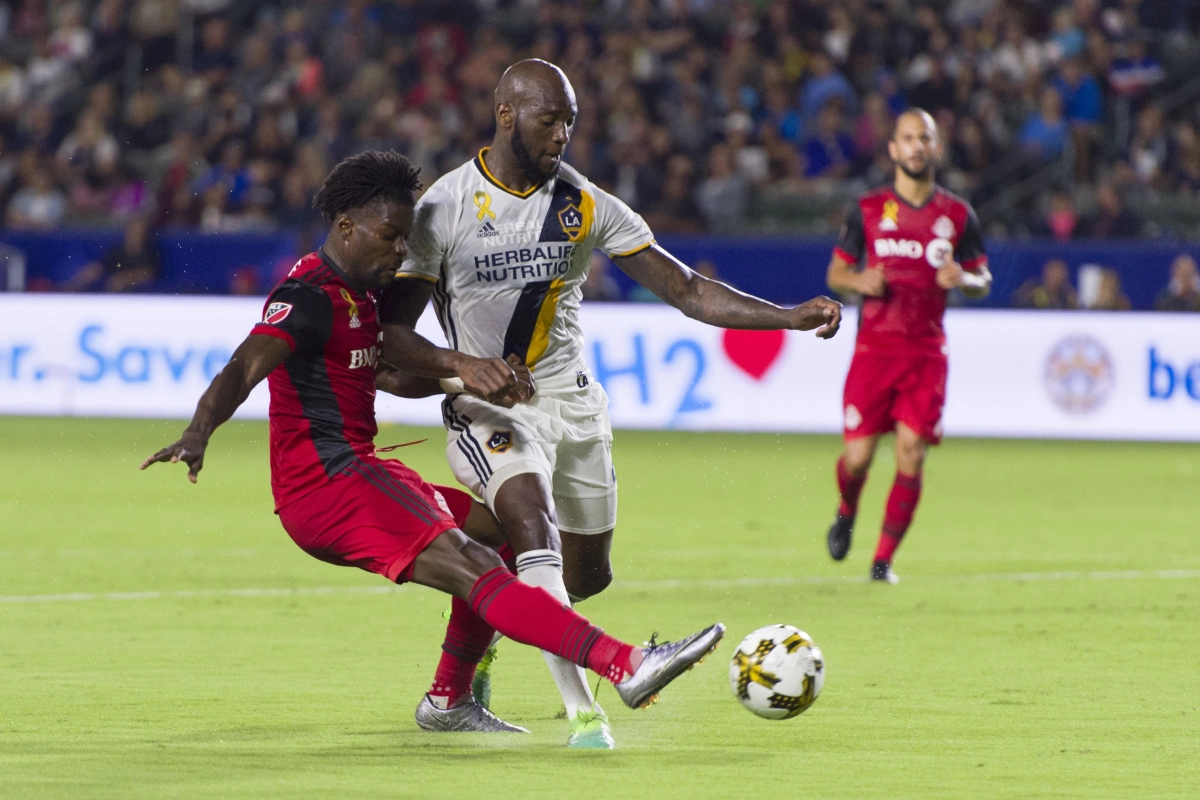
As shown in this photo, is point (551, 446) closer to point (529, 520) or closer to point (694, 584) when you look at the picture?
point (529, 520)

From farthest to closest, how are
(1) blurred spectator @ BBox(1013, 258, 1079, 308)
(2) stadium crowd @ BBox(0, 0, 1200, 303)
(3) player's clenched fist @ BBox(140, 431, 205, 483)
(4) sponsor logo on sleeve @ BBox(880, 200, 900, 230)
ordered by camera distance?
1. (2) stadium crowd @ BBox(0, 0, 1200, 303)
2. (1) blurred spectator @ BBox(1013, 258, 1079, 308)
3. (4) sponsor logo on sleeve @ BBox(880, 200, 900, 230)
4. (3) player's clenched fist @ BBox(140, 431, 205, 483)

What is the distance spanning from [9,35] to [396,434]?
1148 cm

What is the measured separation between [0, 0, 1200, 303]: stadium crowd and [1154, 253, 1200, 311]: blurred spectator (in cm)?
191

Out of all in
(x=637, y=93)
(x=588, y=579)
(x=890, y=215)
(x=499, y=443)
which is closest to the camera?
(x=499, y=443)

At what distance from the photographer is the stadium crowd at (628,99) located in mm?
20609

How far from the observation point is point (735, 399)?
17.6 m

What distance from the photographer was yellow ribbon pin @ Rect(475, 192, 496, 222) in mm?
6070

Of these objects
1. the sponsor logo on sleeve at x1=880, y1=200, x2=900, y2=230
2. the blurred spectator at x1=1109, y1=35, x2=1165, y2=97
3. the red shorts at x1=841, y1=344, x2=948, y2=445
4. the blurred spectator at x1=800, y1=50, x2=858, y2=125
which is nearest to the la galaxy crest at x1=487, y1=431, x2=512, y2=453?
the red shorts at x1=841, y1=344, x2=948, y2=445

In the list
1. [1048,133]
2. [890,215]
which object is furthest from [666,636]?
[1048,133]

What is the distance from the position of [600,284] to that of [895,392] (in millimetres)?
9420

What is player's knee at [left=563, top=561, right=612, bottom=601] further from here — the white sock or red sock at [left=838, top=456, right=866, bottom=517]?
red sock at [left=838, top=456, right=866, bottom=517]

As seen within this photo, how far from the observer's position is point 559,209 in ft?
20.2

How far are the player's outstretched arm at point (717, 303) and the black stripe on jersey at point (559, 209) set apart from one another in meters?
0.26

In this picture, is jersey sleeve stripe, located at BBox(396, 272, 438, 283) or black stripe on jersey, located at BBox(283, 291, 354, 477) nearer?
black stripe on jersey, located at BBox(283, 291, 354, 477)
